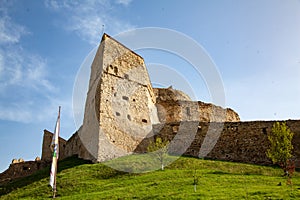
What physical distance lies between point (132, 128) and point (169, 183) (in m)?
12.1

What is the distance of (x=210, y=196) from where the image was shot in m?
14.0

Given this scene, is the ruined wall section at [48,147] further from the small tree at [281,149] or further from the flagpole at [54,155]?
the small tree at [281,149]

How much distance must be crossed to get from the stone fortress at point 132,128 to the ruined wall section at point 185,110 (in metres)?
3.17

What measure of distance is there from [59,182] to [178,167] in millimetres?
8128

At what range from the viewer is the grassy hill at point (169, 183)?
14562 mm

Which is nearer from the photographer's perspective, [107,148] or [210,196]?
[210,196]

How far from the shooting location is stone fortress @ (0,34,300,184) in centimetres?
2636

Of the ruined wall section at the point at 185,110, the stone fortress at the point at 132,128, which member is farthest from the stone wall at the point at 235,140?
the ruined wall section at the point at 185,110

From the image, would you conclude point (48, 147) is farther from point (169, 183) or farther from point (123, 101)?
point (169, 183)

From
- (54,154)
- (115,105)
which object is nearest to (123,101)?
(115,105)

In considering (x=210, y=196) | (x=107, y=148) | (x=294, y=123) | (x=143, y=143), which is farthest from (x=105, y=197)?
(x=294, y=123)

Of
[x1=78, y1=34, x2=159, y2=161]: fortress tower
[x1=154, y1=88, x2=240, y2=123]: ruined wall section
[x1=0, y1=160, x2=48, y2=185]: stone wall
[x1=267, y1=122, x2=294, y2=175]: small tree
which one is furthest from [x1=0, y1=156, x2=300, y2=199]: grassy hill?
[x1=154, y1=88, x2=240, y2=123]: ruined wall section

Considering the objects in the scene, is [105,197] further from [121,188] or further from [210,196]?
[210,196]

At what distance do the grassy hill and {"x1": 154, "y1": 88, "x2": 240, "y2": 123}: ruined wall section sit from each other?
43.9 ft
